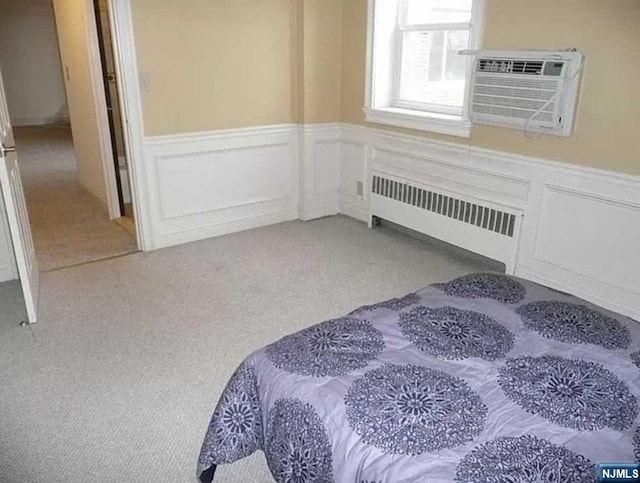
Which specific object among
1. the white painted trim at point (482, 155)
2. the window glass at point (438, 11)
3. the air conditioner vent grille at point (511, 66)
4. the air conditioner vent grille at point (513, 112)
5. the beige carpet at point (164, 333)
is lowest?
the beige carpet at point (164, 333)

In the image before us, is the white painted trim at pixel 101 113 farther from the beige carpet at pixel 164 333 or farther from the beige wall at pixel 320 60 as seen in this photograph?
the beige wall at pixel 320 60

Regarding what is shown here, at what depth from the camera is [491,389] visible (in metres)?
1.37

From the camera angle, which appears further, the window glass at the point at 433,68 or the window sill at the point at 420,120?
the window glass at the point at 433,68

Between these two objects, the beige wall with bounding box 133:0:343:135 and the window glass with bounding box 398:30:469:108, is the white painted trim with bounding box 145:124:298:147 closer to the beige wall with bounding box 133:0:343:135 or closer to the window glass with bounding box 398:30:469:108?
the beige wall with bounding box 133:0:343:135

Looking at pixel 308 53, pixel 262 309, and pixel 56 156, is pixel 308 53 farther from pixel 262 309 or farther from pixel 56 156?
pixel 56 156

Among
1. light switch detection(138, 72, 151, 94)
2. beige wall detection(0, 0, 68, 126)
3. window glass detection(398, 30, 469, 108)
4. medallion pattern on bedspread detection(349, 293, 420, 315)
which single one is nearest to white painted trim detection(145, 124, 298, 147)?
light switch detection(138, 72, 151, 94)

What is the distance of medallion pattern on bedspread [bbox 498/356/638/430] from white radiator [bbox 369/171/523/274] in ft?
6.48

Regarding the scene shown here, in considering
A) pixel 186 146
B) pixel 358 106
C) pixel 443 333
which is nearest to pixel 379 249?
pixel 358 106

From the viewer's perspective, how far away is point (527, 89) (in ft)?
9.71

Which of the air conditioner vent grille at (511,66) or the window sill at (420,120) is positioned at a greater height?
the air conditioner vent grille at (511,66)

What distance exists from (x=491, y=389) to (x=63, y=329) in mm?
2359

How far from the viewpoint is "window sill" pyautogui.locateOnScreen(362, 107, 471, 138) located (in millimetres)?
3484

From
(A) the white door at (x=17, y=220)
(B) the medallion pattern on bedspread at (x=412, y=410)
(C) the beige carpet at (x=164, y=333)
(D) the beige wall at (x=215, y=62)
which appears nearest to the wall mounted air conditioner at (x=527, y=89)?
(C) the beige carpet at (x=164, y=333)

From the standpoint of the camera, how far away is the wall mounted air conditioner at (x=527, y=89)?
111 inches
